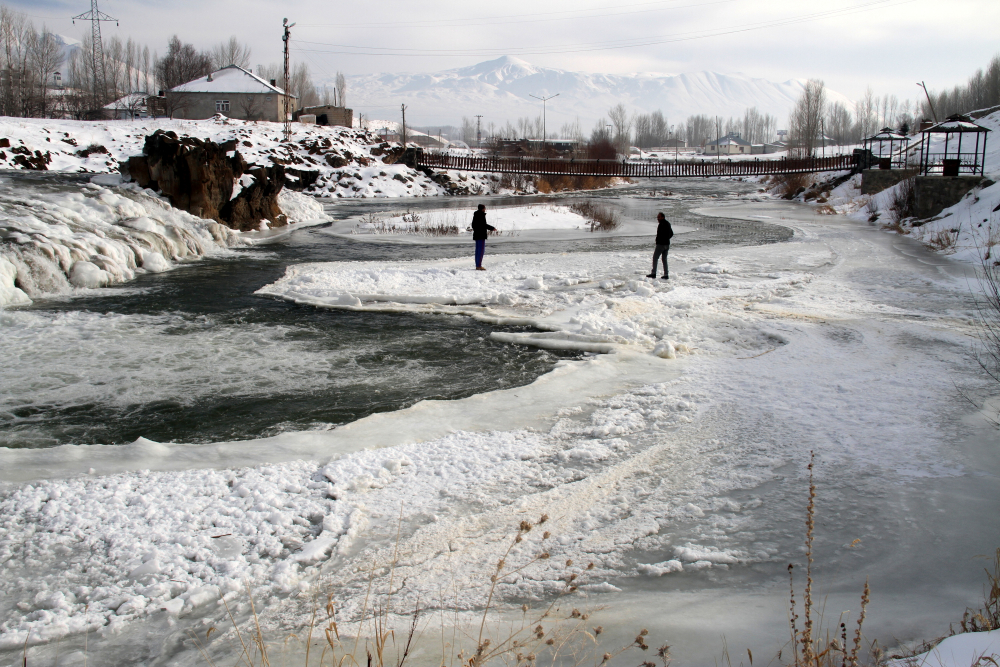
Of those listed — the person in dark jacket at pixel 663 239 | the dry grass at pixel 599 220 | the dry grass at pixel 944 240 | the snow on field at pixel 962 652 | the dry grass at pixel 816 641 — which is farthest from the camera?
the dry grass at pixel 599 220

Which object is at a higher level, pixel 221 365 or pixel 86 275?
pixel 86 275

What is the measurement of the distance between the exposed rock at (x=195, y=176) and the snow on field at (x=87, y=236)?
0.83 m

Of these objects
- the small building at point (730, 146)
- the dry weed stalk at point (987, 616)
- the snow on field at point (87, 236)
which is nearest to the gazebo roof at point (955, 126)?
the snow on field at point (87, 236)

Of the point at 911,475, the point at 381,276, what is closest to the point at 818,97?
the point at 381,276

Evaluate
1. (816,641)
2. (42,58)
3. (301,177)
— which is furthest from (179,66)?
(816,641)

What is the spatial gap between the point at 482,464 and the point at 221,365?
472 centimetres

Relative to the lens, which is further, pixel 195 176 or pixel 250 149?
pixel 250 149

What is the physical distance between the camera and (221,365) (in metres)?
9.21

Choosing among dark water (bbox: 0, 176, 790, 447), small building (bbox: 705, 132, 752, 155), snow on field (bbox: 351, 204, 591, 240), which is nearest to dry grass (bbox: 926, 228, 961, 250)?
snow on field (bbox: 351, 204, 591, 240)

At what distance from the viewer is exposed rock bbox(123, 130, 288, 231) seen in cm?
2231

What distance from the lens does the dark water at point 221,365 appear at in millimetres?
7273

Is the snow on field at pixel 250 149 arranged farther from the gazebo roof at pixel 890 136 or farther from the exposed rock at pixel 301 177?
the gazebo roof at pixel 890 136

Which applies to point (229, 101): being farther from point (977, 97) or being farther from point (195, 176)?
point (977, 97)

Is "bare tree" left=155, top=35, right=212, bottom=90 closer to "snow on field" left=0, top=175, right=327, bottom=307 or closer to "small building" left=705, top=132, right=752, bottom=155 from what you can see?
"snow on field" left=0, top=175, right=327, bottom=307
